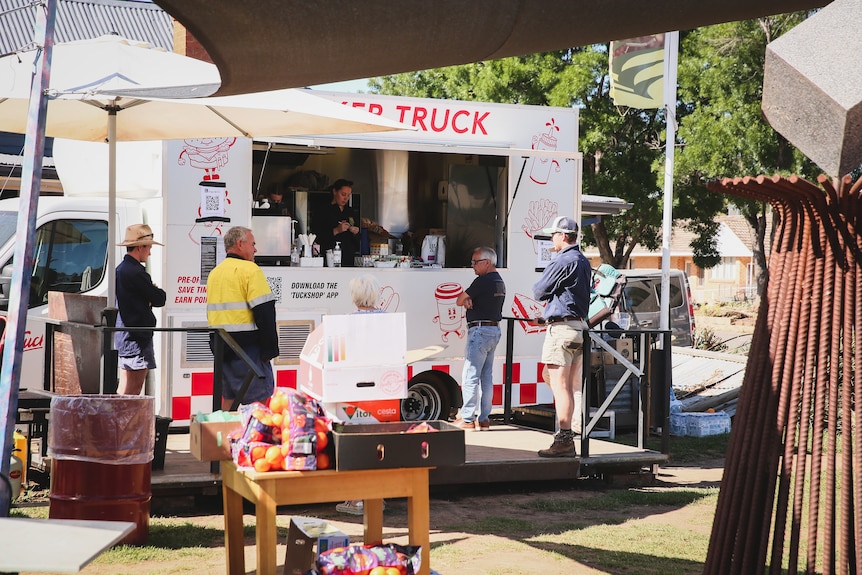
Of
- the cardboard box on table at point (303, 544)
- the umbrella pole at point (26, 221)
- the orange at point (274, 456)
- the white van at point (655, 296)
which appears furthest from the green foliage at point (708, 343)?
the umbrella pole at point (26, 221)

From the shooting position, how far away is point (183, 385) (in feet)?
26.1

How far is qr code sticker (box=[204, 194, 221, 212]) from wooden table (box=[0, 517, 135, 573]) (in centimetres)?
514

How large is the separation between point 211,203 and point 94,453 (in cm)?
299

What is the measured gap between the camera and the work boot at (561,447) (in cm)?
784

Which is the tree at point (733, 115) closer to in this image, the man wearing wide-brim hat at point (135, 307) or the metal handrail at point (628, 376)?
the metal handrail at point (628, 376)

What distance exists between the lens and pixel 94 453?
564cm

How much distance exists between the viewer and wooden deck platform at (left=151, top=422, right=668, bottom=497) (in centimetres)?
690

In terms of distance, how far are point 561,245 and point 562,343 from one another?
78 centimetres

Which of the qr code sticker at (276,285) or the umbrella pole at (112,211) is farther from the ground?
the umbrella pole at (112,211)

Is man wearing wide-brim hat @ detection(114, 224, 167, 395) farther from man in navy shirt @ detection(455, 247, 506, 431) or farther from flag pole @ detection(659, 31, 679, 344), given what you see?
flag pole @ detection(659, 31, 679, 344)

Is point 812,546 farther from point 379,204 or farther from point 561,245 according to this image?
point 379,204

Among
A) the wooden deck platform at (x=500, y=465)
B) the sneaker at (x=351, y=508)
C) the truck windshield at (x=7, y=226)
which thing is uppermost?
the truck windshield at (x=7, y=226)

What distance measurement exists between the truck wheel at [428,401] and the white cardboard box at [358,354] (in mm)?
2909

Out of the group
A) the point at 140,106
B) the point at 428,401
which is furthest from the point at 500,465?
the point at 140,106
